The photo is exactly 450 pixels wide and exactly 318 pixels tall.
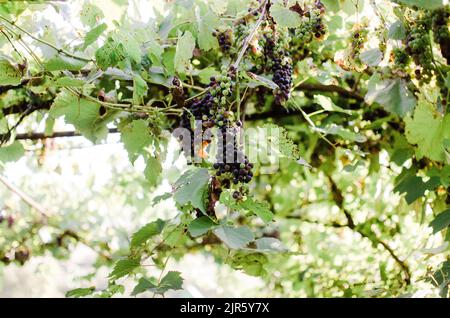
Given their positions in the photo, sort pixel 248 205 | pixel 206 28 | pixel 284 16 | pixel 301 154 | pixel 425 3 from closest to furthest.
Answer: pixel 425 3
pixel 248 205
pixel 284 16
pixel 206 28
pixel 301 154

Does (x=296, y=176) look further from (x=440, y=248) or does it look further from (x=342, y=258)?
(x=440, y=248)

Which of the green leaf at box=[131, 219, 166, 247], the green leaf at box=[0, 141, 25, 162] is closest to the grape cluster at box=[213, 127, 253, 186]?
the green leaf at box=[131, 219, 166, 247]

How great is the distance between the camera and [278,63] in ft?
4.16

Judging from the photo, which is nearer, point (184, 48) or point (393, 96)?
point (184, 48)

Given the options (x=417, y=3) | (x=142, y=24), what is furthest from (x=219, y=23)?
(x=417, y=3)

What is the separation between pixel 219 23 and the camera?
1.33 m

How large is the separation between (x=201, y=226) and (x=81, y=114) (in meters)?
0.44

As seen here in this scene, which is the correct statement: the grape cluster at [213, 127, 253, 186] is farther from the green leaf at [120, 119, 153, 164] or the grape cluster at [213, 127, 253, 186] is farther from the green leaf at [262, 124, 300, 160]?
the green leaf at [120, 119, 153, 164]

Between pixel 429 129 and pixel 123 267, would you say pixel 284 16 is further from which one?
pixel 123 267

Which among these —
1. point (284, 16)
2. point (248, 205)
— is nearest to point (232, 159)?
point (248, 205)

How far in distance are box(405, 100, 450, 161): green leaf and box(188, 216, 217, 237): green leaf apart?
0.59 metres

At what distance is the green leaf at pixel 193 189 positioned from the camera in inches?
42.1

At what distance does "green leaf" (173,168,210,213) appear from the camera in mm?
1068

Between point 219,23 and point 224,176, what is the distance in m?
0.46
